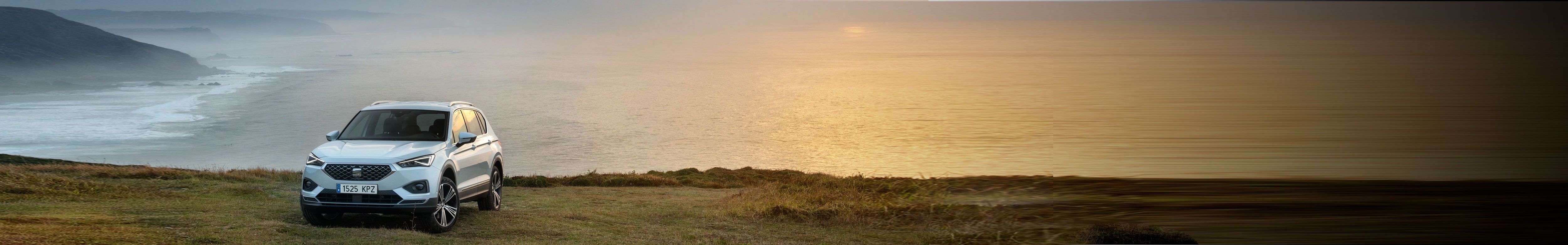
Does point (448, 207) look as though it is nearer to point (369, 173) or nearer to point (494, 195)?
point (369, 173)

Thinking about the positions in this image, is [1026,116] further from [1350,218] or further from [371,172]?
[371,172]

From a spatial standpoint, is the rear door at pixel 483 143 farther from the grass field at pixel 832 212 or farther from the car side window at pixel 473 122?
the grass field at pixel 832 212

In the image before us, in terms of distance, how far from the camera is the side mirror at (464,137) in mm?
11430

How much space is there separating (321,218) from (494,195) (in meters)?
2.68

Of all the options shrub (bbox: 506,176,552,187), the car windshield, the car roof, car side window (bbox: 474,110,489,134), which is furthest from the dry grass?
shrub (bbox: 506,176,552,187)

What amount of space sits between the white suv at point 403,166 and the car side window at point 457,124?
1cm

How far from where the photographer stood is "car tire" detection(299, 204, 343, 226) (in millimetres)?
11047

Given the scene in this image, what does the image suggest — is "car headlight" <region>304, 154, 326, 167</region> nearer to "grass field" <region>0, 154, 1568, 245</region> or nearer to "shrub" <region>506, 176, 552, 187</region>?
"grass field" <region>0, 154, 1568, 245</region>

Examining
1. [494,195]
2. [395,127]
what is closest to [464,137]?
[395,127]

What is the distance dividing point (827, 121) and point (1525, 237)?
12857cm

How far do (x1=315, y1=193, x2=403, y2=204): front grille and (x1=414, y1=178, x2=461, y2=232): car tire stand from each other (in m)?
0.40

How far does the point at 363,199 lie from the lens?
10.3 meters

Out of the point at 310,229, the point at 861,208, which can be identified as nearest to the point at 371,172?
the point at 310,229

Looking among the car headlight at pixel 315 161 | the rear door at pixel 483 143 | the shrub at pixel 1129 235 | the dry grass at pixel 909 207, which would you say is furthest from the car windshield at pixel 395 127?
the shrub at pixel 1129 235
